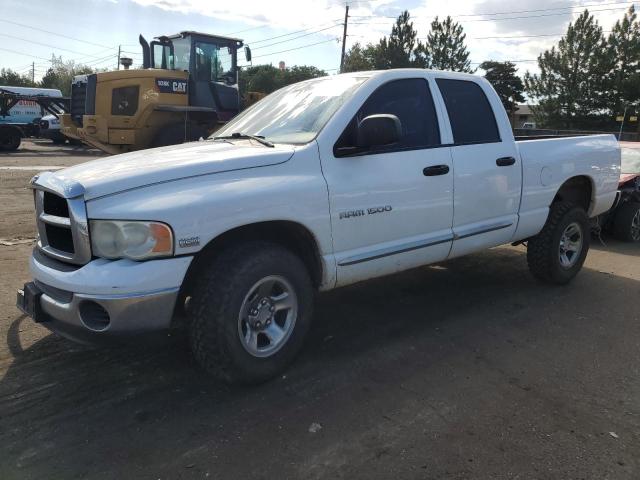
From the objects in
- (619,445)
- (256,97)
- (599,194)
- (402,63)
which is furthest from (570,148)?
(402,63)

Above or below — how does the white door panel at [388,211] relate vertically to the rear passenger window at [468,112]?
below

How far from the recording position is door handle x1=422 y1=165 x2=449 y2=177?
407 cm

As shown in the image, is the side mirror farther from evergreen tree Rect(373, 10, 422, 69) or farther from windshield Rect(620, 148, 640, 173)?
evergreen tree Rect(373, 10, 422, 69)

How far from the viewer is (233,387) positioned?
3.40 meters

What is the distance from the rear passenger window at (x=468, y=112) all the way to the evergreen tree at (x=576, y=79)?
4273cm

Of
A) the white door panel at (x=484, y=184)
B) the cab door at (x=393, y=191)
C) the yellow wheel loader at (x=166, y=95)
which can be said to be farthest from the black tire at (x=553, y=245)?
the yellow wheel loader at (x=166, y=95)

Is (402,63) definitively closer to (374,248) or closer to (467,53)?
(467,53)

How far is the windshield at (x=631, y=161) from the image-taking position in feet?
28.6

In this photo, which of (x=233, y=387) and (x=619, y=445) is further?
(x=233, y=387)

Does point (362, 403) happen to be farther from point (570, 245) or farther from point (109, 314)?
point (570, 245)

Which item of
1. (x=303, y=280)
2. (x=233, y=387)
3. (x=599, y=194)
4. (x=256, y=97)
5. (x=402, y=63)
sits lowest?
(x=233, y=387)

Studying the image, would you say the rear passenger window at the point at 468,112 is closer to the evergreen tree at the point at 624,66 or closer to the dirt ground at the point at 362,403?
the dirt ground at the point at 362,403

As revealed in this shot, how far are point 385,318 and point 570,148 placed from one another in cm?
266

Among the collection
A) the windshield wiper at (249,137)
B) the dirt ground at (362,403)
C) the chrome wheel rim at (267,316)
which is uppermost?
the windshield wiper at (249,137)
